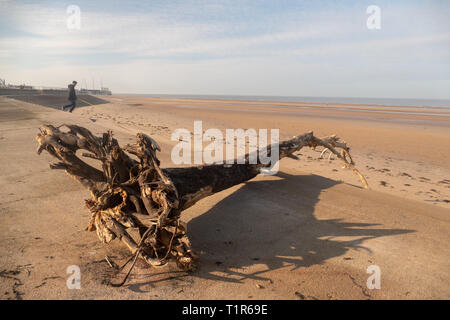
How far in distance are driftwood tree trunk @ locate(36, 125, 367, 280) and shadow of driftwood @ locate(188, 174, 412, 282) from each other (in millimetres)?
469

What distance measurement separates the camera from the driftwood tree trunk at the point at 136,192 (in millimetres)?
2740

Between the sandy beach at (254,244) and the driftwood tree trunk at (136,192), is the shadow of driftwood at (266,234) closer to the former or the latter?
the sandy beach at (254,244)

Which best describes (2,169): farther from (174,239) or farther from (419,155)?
(419,155)

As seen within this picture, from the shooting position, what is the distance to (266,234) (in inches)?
141

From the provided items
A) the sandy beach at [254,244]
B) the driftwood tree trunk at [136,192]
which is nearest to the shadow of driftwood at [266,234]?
the sandy beach at [254,244]

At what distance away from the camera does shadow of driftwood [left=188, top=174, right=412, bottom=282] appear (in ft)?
9.84

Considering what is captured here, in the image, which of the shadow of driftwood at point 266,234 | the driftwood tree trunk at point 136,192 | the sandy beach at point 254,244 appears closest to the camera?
the sandy beach at point 254,244

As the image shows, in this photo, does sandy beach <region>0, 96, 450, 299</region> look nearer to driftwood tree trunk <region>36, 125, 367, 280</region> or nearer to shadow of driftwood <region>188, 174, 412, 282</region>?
shadow of driftwood <region>188, 174, 412, 282</region>

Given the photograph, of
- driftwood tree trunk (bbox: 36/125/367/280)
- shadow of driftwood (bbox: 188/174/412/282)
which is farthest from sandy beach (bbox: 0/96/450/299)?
driftwood tree trunk (bbox: 36/125/367/280)

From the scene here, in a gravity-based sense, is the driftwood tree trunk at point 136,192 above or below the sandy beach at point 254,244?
above

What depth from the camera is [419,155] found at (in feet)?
35.4

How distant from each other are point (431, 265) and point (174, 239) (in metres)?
2.87

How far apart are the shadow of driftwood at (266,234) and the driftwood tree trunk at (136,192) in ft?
1.54
